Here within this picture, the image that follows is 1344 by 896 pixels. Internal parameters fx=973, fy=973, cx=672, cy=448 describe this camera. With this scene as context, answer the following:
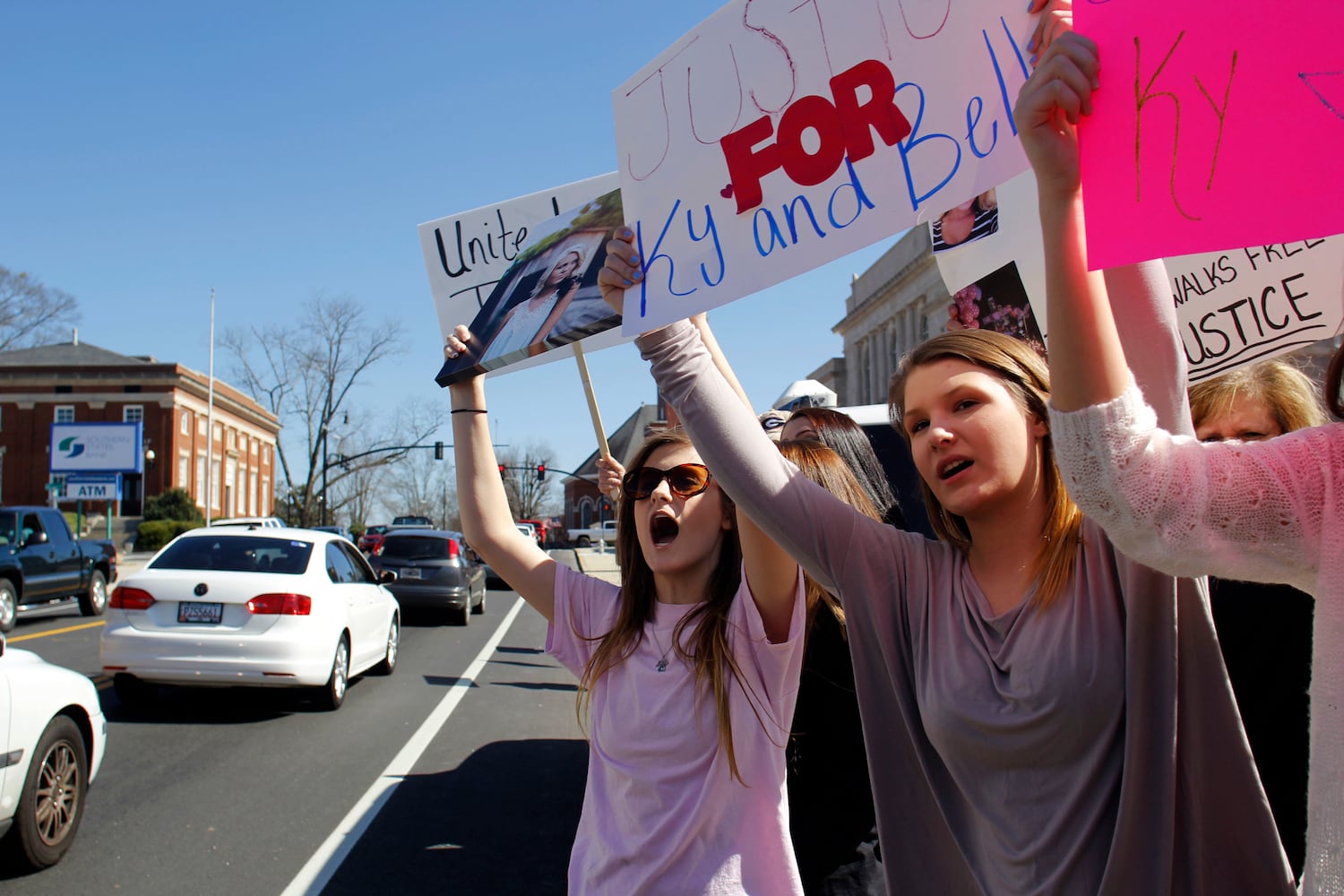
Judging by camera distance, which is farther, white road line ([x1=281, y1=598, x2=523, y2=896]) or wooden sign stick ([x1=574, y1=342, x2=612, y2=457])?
white road line ([x1=281, y1=598, x2=523, y2=896])

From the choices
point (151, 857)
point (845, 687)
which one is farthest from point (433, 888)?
point (845, 687)

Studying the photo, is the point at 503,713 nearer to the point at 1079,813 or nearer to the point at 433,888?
the point at 433,888

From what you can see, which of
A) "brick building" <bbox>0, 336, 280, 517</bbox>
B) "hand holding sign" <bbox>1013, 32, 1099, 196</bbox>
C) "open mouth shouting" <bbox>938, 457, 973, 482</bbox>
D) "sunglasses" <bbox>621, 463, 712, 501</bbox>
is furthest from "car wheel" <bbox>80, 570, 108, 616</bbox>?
"brick building" <bbox>0, 336, 280, 517</bbox>

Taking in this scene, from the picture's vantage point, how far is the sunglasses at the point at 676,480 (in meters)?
2.35

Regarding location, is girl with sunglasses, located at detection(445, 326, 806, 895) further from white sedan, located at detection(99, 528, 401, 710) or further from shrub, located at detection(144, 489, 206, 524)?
shrub, located at detection(144, 489, 206, 524)

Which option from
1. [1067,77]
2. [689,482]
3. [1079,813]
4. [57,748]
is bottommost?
[57,748]

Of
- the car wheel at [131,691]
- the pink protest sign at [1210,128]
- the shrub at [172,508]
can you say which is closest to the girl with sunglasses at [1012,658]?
the pink protest sign at [1210,128]

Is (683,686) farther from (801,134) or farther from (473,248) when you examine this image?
(473,248)

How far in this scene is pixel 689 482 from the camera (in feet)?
7.70

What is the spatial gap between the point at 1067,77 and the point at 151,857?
5.42 m

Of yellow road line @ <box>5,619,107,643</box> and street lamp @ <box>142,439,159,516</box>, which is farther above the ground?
street lamp @ <box>142,439,159,516</box>

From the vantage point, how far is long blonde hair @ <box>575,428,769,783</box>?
7.06 ft

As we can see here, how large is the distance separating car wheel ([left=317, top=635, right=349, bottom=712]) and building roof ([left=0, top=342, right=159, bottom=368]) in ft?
198

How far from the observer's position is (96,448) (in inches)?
2061
